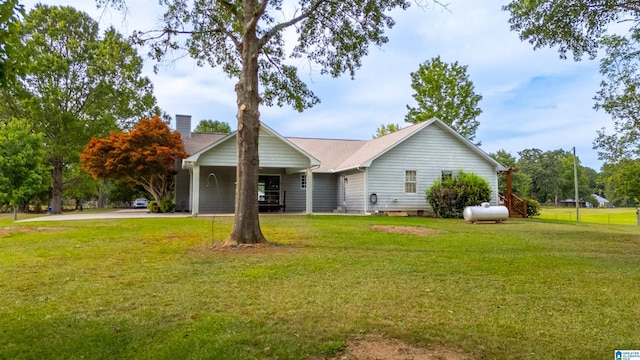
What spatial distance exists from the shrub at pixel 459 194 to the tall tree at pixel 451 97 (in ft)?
60.3

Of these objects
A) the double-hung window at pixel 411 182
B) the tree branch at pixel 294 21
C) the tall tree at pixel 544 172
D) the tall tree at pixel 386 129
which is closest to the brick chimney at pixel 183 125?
the double-hung window at pixel 411 182

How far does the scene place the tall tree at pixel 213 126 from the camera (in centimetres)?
5519

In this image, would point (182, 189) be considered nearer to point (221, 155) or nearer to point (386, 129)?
point (221, 155)

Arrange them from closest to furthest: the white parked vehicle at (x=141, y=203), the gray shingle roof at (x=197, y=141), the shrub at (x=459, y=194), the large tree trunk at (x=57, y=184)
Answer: the shrub at (x=459, y=194) < the gray shingle roof at (x=197, y=141) < the large tree trunk at (x=57, y=184) < the white parked vehicle at (x=141, y=203)

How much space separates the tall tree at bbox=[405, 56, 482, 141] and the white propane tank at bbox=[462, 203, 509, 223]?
21.7m

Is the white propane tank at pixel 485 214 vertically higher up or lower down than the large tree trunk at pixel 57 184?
lower down

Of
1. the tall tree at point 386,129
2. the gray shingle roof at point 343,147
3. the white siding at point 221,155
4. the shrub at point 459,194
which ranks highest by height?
the tall tree at point 386,129

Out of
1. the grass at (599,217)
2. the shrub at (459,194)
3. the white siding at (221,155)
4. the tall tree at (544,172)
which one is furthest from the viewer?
the tall tree at (544,172)

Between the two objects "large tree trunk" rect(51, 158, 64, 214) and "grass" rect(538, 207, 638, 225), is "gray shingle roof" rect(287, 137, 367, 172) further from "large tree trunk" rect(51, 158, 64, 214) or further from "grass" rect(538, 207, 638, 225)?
"large tree trunk" rect(51, 158, 64, 214)

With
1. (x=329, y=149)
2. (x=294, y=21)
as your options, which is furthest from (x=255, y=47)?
(x=329, y=149)

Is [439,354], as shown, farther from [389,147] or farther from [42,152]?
[42,152]

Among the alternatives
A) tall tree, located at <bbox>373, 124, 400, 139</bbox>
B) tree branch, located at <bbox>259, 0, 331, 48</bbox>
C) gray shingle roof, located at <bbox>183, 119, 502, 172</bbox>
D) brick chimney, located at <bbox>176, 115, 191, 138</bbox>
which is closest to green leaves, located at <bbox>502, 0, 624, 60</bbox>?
tree branch, located at <bbox>259, 0, 331, 48</bbox>

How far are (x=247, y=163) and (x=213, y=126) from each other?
48.4 metres

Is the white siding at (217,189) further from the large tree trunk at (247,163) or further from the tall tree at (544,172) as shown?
the tall tree at (544,172)
